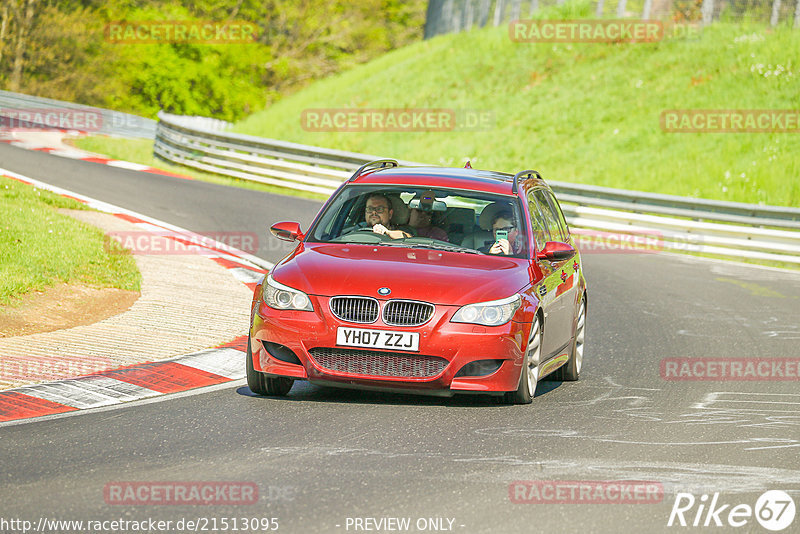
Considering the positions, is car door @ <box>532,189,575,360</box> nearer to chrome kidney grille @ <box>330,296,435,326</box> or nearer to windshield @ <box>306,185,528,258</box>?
windshield @ <box>306,185,528,258</box>

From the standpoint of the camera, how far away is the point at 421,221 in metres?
9.15

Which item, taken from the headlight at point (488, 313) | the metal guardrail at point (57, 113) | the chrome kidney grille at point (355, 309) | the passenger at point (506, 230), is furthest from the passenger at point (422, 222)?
the metal guardrail at point (57, 113)

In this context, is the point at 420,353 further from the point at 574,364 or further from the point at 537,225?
the point at 574,364

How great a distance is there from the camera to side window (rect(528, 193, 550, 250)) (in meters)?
9.13

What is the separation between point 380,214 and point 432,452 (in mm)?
2948

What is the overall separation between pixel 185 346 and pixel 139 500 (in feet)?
14.7

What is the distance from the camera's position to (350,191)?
30.8 feet

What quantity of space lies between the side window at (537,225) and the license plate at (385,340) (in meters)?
1.81

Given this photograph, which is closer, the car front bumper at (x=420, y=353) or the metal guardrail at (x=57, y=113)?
the car front bumper at (x=420, y=353)

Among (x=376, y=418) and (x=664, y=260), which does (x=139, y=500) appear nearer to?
(x=376, y=418)

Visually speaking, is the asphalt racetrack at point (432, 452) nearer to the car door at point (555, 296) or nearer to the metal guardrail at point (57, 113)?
the car door at point (555, 296)

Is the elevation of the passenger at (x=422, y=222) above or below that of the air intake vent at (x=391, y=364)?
above

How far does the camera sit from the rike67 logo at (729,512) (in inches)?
215

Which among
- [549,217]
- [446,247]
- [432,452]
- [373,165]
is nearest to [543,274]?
[446,247]
